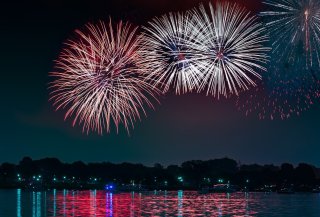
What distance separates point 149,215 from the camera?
244 ft

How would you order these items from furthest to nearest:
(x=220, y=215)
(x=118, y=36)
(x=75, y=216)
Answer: (x=220, y=215) < (x=75, y=216) < (x=118, y=36)

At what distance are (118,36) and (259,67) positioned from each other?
8031 millimetres

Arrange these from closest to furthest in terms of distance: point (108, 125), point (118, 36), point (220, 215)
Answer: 1. point (108, 125)
2. point (118, 36)
3. point (220, 215)

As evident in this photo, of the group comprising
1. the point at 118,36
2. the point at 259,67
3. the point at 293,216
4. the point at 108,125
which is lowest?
the point at 293,216

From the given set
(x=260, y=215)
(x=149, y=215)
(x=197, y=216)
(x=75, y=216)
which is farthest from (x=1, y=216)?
(x=260, y=215)

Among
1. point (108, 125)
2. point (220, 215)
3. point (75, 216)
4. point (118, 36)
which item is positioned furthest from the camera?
point (220, 215)

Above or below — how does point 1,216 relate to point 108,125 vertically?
below

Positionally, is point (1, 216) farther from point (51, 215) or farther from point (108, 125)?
point (108, 125)

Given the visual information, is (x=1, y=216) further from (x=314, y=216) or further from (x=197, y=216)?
(x=314, y=216)

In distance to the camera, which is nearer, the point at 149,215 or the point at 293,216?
the point at 149,215

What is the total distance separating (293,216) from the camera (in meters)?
79.4

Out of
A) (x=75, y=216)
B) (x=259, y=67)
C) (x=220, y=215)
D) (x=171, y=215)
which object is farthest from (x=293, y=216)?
(x=259, y=67)

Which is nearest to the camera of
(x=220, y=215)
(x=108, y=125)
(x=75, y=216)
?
(x=108, y=125)

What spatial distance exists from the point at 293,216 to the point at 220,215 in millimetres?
11178
